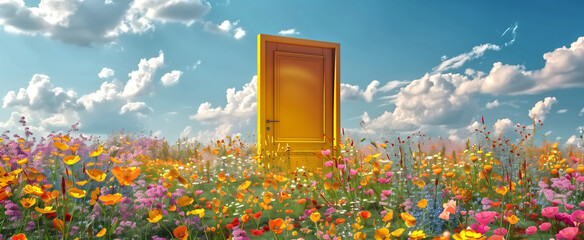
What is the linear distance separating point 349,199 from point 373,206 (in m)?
0.18

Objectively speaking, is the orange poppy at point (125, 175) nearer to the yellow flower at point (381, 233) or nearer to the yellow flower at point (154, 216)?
the yellow flower at point (154, 216)

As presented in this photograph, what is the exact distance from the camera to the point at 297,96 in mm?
6922

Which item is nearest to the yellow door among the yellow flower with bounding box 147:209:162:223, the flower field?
the flower field

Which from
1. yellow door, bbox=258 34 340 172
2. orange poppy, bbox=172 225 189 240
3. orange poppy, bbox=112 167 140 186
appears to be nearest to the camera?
orange poppy, bbox=112 167 140 186

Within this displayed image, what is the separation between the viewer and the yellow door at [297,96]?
663 centimetres

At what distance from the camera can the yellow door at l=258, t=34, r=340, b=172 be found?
663 cm

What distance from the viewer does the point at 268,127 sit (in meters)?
6.61

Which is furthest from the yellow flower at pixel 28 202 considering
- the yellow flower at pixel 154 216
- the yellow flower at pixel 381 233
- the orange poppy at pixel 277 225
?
the yellow flower at pixel 381 233

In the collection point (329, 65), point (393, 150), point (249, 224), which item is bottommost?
point (249, 224)

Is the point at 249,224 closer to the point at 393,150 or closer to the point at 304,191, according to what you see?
the point at 304,191

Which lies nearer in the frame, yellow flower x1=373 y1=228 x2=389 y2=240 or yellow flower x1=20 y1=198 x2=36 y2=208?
yellow flower x1=373 y1=228 x2=389 y2=240

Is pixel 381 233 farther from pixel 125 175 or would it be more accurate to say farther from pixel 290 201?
pixel 290 201

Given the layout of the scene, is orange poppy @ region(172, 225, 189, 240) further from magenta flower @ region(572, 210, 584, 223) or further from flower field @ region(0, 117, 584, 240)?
magenta flower @ region(572, 210, 584, 223)

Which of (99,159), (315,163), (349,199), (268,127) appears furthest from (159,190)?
(315,163)
